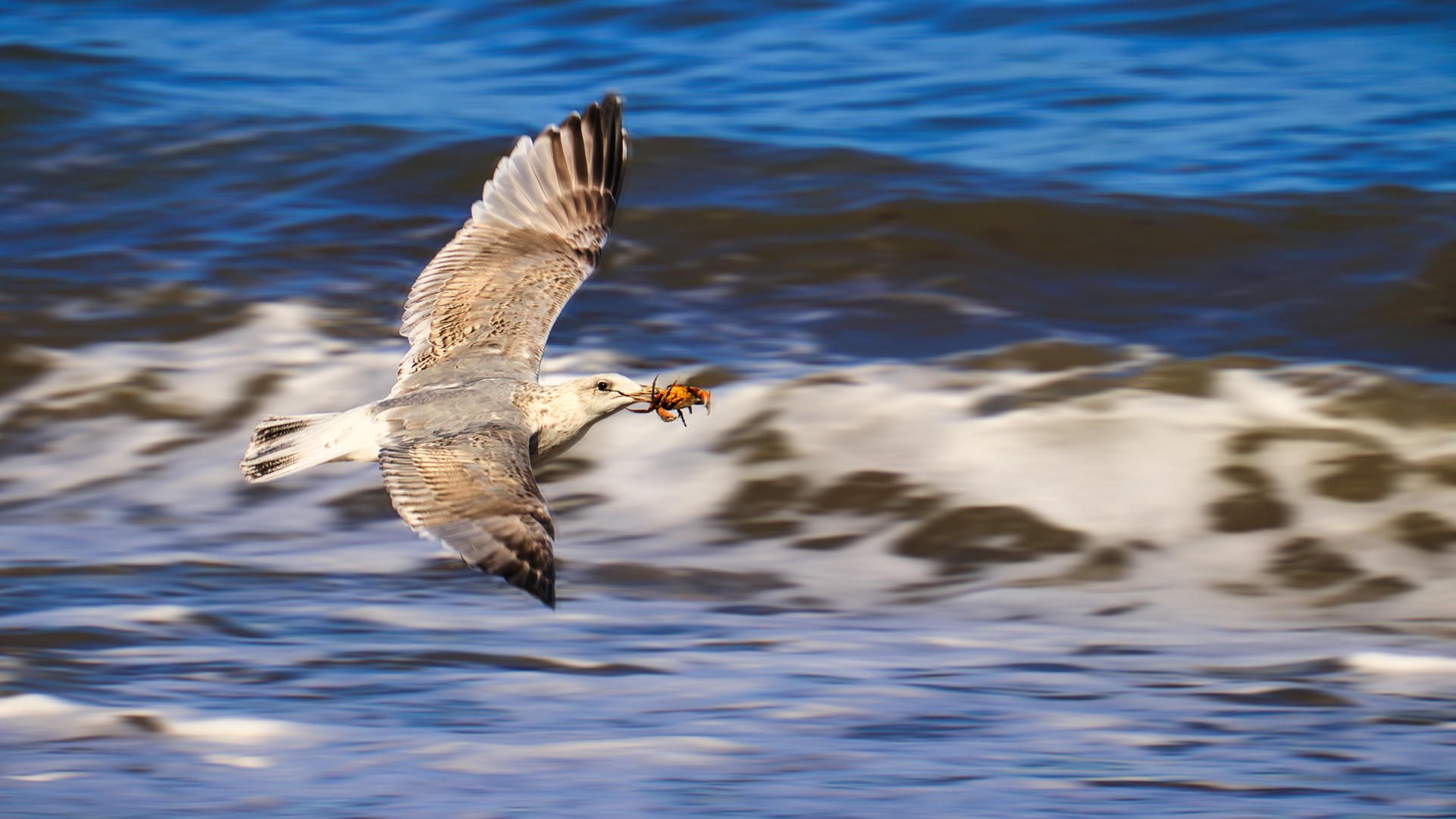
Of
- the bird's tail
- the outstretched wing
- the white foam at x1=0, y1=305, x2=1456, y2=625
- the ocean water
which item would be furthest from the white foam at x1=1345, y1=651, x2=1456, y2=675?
the bird's tail

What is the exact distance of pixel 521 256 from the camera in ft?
22.7

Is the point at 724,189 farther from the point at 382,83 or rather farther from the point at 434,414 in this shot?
the point at 434,414

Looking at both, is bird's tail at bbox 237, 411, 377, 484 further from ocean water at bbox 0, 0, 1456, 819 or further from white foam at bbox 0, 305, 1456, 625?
white foam at bbox 0, 305, 1456, 625

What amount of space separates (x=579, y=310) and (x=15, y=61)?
10.7m

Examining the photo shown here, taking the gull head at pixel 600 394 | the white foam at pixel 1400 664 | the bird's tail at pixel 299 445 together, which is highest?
the gull head at pixel 600 394

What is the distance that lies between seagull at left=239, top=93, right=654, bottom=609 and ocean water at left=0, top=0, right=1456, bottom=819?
0.97 m

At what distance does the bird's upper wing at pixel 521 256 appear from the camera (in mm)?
6453

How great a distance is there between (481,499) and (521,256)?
230 cm

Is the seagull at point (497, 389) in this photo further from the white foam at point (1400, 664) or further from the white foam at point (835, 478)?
the white foam at point (1400, 664)

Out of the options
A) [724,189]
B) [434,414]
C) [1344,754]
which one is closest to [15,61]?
[724,189]

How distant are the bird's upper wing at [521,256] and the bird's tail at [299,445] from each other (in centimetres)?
49

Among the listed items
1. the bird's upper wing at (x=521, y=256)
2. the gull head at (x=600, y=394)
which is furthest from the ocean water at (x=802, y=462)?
the bird's upper wing at (x=521, y=256)

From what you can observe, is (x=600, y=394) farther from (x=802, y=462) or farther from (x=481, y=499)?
(x=802, y=462)

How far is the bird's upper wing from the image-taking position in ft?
21.2
